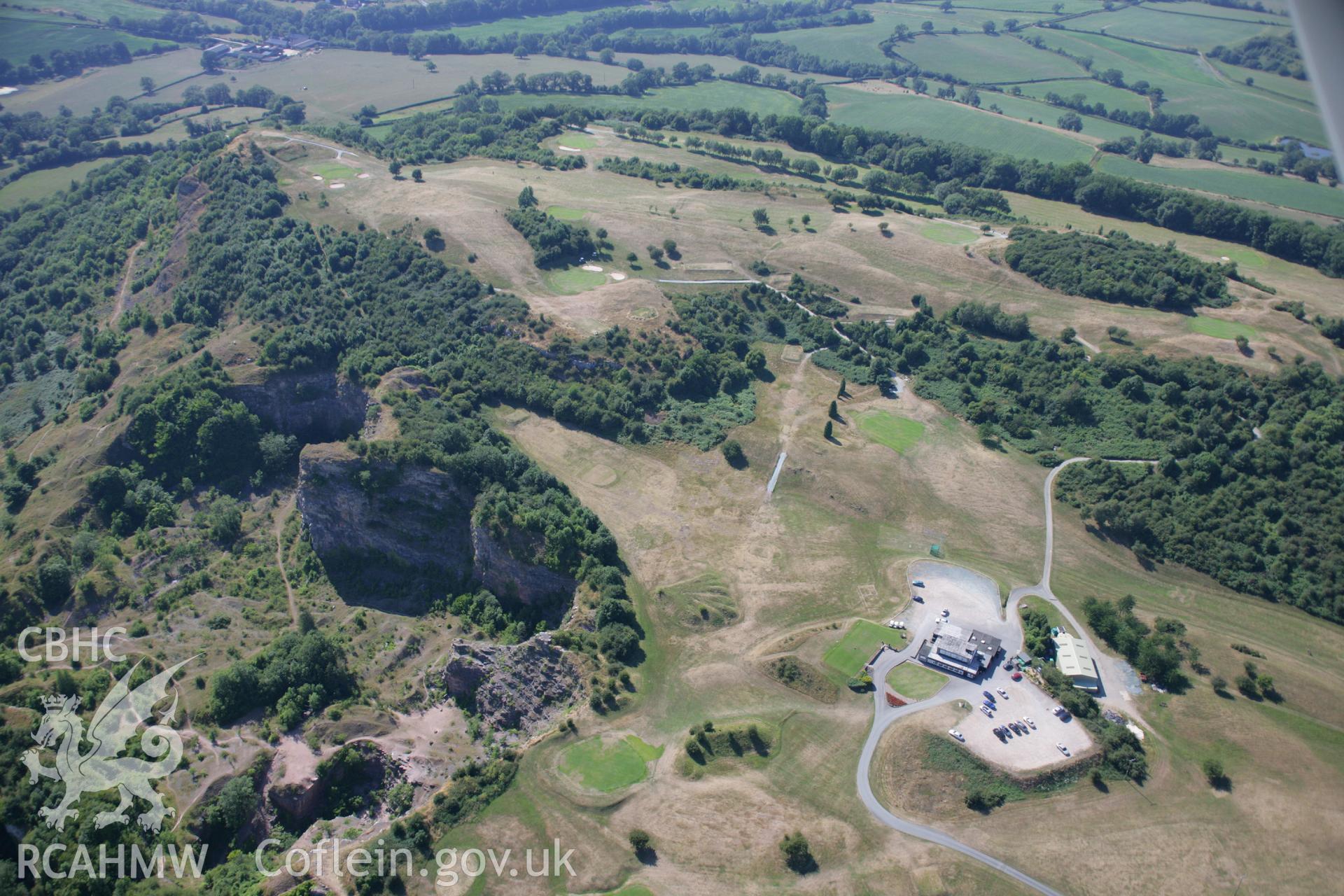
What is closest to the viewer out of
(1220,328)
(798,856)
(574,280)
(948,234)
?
(798,856)

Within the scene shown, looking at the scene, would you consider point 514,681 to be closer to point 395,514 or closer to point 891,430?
point 395,514

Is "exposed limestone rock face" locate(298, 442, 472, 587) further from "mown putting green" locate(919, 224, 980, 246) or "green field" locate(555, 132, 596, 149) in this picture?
"green field" locate(555, 132, 596, 149)

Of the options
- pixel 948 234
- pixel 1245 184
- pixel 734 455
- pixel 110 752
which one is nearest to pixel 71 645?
pixel 110 752

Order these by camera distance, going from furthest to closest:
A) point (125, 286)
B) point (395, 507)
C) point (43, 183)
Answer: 1. point (43, 183)
2. point (125, 286)
3. point (395, 507)

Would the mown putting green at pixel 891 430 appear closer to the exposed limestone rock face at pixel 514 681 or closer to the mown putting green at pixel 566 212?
the exposed limestone rock face at pixel 514 681

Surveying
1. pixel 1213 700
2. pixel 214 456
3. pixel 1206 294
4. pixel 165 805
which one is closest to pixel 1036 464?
pixel 1213 700

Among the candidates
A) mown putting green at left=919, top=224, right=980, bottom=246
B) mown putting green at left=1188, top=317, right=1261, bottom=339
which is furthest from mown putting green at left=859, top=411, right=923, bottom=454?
mown putting green at left=919, top=224, right=980, bottom=246
